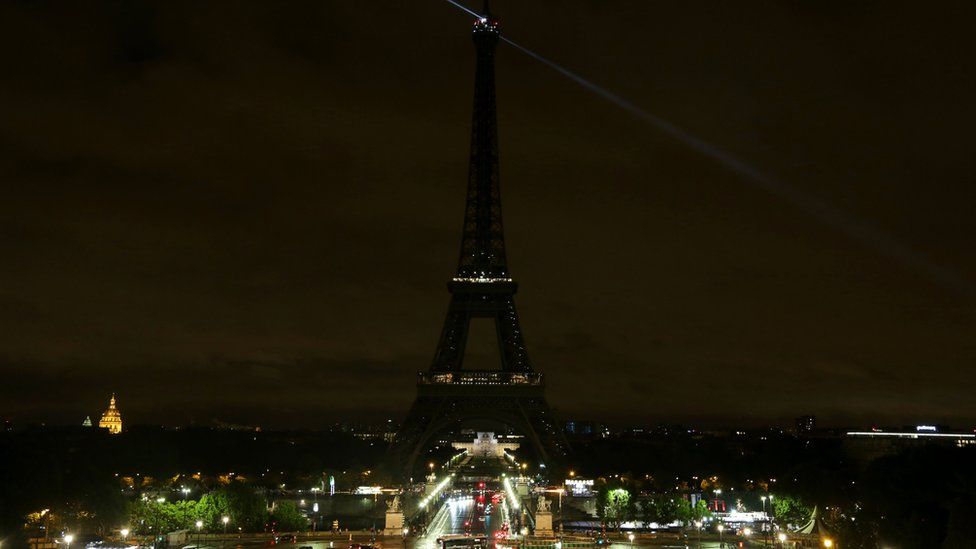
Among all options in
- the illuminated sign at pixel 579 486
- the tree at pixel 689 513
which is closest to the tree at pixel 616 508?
the tree at pixel 689 513

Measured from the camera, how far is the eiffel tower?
8869 cm

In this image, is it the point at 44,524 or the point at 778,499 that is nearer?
the point at 44,524

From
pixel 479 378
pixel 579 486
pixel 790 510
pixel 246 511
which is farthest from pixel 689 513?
pixel 479 378

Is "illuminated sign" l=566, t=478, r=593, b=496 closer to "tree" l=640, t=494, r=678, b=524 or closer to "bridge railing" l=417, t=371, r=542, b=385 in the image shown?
"bridge railing" l=417, t=371, r=542, b=385

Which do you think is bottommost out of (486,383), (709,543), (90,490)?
(709,543)

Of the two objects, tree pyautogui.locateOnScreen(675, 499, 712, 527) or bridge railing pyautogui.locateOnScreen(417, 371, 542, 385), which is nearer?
tree pyautogui.locateOnScreen(675, 499, 712, 527)

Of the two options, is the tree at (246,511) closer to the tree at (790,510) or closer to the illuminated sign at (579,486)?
the illuminated sign at (579,486)

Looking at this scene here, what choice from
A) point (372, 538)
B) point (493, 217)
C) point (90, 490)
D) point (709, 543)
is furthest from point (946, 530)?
point (493, 217)

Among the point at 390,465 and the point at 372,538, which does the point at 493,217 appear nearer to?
the point at 390,465

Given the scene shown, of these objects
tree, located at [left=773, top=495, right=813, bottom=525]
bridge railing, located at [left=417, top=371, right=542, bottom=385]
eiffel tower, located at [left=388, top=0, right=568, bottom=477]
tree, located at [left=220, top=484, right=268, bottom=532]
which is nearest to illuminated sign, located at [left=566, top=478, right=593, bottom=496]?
eiffel tower, located at [left=388, top=0, right=568, bottom=477]

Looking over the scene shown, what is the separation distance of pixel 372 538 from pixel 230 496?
11.3m

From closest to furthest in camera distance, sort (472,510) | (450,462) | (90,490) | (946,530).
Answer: (946,530), (90,490), (472,510), (450,462)

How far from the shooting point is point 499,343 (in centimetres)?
9294

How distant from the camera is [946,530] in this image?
144 feet
